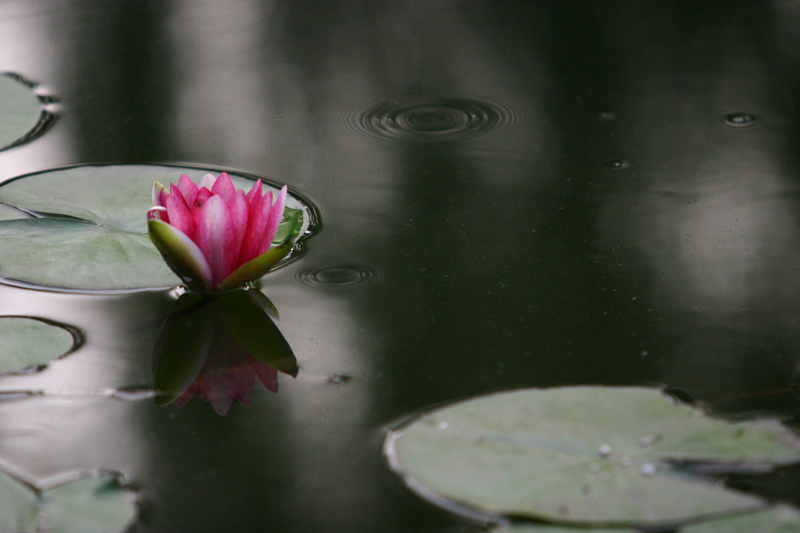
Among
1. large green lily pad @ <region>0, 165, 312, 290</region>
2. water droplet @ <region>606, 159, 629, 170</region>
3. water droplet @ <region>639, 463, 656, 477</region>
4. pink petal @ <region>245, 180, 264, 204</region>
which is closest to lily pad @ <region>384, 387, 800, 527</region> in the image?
water droplet @ <region>639, 463, 656, 477</region>

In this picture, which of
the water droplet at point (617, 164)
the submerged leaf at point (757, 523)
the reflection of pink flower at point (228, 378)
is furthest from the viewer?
the water droplet at point (617, 164)

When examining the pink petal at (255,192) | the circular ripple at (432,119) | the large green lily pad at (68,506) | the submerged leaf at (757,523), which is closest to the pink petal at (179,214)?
the pink petal at (255,192)

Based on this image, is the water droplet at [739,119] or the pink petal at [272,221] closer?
the pink petal at [272,221]

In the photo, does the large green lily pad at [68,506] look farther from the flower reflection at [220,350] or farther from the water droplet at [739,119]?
the water droplet at [739,119]

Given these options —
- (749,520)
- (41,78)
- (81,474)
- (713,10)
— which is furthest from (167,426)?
(713,10)

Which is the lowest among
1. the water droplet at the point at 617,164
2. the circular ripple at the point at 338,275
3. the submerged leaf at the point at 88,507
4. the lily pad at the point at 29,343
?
the submerged leaf at the point at 88,507

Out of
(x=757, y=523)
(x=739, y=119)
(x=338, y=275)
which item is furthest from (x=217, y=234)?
(x=739, y=119)

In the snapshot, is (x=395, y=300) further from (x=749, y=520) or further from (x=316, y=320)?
(x=749, y=520)

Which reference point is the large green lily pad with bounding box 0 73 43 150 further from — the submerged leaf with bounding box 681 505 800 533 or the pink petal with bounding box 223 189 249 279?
the submerged leaf with bounding box 681 505 800 533
